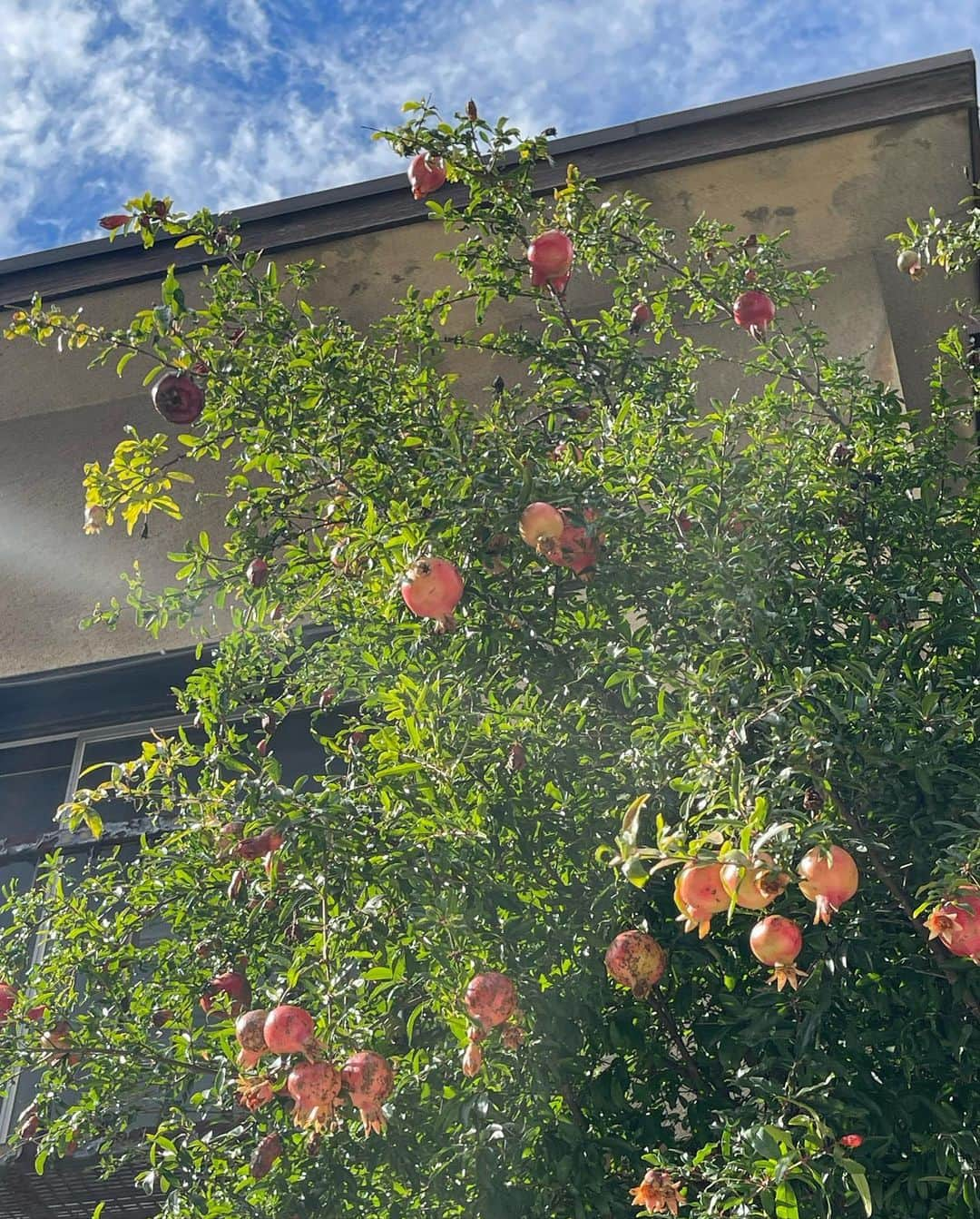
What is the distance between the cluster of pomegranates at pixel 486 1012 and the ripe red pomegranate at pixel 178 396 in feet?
4.70

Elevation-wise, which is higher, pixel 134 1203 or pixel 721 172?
pixel 721 172

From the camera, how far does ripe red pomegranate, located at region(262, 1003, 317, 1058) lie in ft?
7.06

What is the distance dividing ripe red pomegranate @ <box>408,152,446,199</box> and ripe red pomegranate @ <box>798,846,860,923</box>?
1.95m

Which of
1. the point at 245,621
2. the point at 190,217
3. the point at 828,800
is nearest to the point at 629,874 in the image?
the point at 828,800

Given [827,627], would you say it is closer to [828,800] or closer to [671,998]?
[828,800]

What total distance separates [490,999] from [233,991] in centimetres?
81

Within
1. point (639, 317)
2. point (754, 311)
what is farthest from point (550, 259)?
point (754, 311)

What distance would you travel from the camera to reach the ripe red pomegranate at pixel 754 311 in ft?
11.0

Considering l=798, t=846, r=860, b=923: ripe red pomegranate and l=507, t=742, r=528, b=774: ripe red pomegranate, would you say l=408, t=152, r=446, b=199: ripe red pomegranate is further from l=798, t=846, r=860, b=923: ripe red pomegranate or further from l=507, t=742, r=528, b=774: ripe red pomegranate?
l=798, t=846, r=860, b=923: ripe red pomegranate

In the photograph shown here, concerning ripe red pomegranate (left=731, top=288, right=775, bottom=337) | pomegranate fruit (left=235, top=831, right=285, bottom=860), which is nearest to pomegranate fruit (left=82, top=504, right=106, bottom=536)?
pomegranate fruit (left=235, top=831, right=285, bottom=860)

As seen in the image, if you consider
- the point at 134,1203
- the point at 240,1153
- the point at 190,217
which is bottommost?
the point at 134,1203

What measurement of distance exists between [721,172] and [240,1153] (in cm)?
420

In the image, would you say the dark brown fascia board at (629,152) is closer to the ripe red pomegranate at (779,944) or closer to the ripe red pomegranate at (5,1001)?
the ripe red pomegranate at (5,1001)

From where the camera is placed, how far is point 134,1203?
11.7 feet
